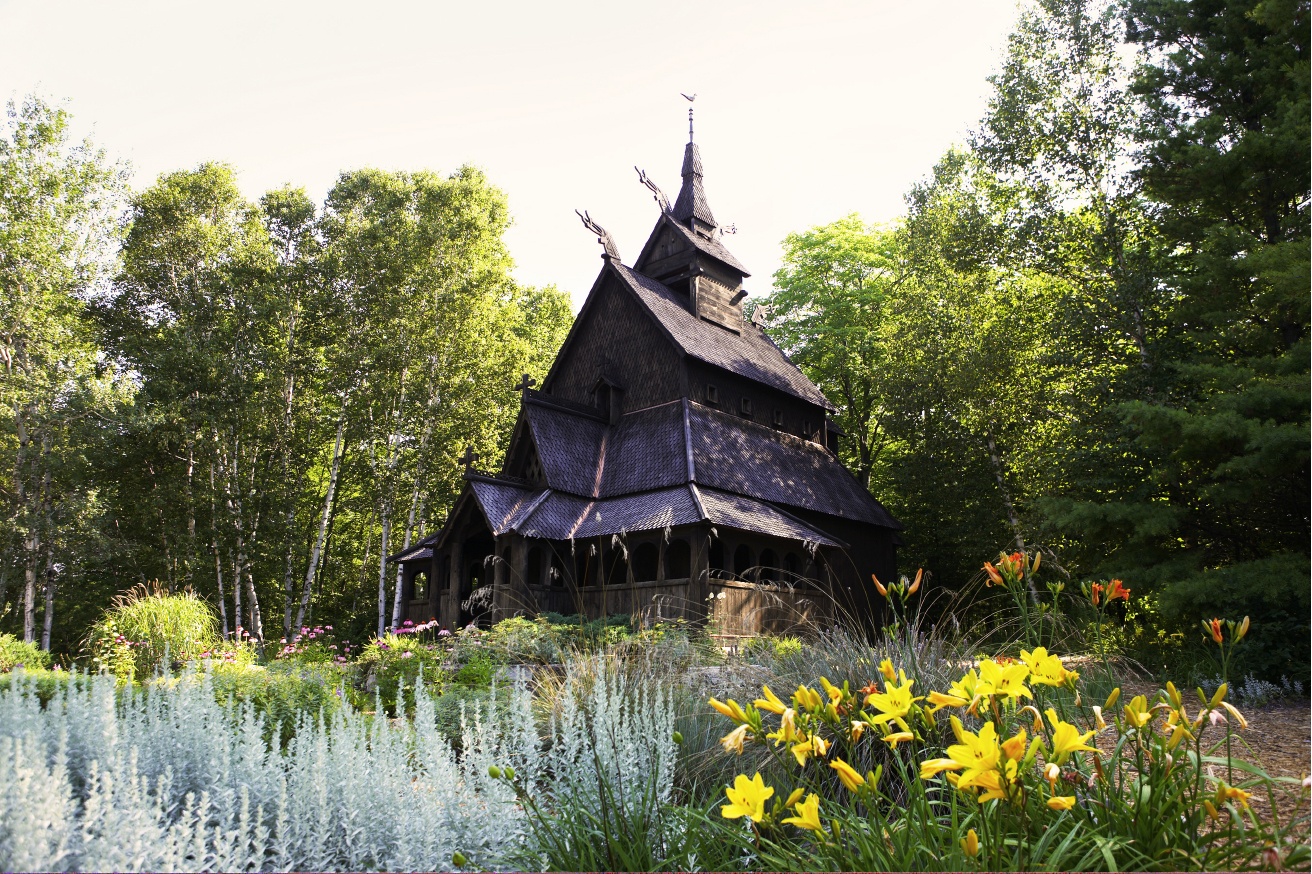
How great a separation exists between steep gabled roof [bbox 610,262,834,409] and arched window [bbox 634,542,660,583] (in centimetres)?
436

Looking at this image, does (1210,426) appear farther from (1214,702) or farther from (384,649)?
(384,649)

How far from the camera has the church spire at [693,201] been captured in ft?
79.4

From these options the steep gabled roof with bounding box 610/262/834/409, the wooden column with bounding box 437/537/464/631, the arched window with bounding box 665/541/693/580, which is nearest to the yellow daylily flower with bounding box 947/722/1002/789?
the wooden column with bounding box 437/537/464/631

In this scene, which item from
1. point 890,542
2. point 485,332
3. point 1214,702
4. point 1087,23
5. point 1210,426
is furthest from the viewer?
point 485,332

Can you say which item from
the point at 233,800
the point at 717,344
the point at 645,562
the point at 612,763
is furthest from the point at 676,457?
the point at 233,800

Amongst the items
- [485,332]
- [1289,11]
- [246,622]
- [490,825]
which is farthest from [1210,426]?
[246,622]

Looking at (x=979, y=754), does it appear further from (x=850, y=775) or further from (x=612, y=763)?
(x=612, y=763)

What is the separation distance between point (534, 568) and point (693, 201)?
11861 millimetres

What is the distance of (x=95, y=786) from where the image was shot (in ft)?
9.25

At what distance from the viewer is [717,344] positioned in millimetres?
21266

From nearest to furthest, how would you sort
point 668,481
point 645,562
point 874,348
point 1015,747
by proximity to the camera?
point 1015,747
point 668,481
point 645,562
point 874,348

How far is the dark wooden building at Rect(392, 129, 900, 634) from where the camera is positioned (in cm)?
1616

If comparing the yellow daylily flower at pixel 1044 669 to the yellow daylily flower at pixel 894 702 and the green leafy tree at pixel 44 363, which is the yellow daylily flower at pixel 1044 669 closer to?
the yellow daylily flower at pixel 894 702

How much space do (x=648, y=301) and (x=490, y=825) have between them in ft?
58.6
